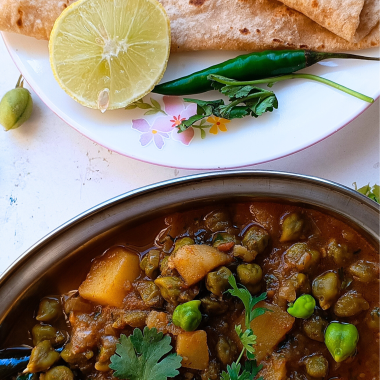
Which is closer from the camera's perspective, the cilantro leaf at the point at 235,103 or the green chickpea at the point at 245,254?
the green chickpea at the point at 245,254

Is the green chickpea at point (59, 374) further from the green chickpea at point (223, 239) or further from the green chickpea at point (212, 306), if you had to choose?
the green chickpea at point (223, 239)

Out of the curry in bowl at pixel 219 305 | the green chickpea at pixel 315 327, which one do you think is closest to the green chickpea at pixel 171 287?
the curry in bowl at pixel 219 305

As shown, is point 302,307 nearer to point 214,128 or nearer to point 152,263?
point 152,263

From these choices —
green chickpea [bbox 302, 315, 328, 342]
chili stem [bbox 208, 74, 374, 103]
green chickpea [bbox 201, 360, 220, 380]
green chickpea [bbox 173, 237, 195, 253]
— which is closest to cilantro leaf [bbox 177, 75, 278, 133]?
chili stem [bbox 208, 74, 374, 103]

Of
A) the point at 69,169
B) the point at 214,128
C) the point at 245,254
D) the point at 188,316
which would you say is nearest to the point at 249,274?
the point at 245,254

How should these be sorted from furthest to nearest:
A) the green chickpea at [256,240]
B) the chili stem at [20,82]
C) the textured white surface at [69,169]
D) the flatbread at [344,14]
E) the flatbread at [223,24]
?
the chili stem at [20,82] → the textured white surface at [69,169] → the flatbread at [223,24] → the flatbread at [344,14] → the green chickpea at [256,240]

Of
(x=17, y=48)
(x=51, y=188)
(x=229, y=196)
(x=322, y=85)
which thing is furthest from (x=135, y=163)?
(x=322, y=85)

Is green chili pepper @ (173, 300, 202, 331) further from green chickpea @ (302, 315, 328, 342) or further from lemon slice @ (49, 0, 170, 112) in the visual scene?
lemon slice @ (49, 0, 170, 112)
